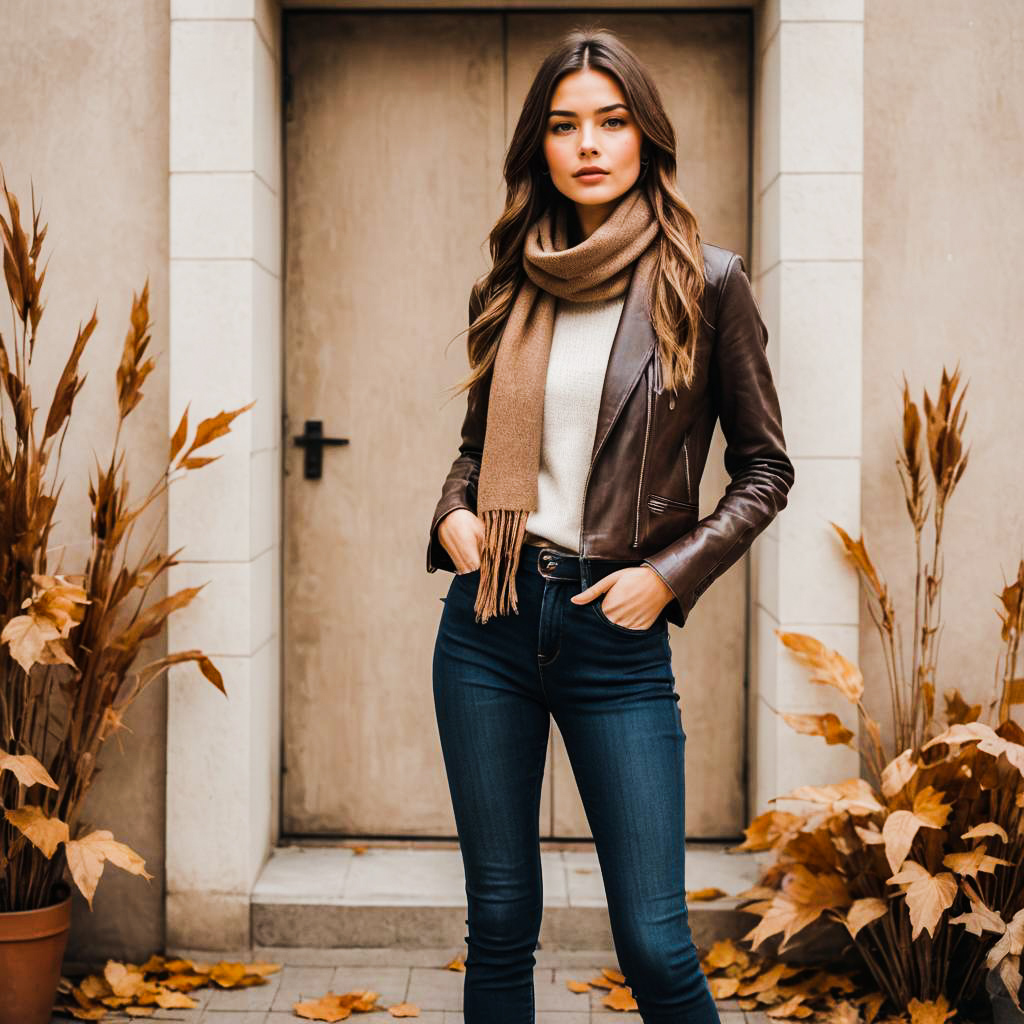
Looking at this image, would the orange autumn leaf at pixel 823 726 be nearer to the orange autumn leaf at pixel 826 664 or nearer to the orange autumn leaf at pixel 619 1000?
the orange autumn leaf at pixel 826 664

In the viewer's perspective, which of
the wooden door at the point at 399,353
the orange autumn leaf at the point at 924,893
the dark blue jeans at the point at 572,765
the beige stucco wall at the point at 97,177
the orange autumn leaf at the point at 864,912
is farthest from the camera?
the wooden door at the point at 399,353

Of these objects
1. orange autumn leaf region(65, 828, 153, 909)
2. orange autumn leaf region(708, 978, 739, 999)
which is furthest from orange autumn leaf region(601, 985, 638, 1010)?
orange autumn leaf region(65, 828, 153, 909)

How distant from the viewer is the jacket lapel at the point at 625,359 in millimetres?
1954

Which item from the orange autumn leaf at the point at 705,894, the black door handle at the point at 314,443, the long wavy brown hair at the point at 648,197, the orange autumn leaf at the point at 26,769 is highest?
the long wavy brown hair at the point at 648,197

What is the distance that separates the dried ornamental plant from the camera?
270cm

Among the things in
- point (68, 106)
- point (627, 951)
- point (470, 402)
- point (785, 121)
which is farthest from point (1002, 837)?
point (68, 106)

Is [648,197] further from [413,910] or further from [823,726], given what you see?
[413,910]

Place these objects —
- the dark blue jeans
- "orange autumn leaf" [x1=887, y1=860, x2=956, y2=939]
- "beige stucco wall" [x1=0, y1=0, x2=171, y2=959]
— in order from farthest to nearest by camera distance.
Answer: "beige stucco wall" [x1=0, y1=0, x2=171, y2=959] < "orange autumn leaf" [x1=887, y1=860, x2=956, y2=939] < the dark blue jeans

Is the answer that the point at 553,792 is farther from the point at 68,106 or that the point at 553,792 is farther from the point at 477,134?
the point at 68,106

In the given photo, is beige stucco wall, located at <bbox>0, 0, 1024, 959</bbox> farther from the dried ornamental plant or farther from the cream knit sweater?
the cream knit sweater

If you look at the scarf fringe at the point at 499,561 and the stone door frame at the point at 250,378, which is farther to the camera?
the stone door frame at the point at 250,378

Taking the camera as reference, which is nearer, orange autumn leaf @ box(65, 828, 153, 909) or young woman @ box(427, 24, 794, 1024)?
young woman @ box(427, 24, 794, 1024)

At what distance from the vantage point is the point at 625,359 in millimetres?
1970

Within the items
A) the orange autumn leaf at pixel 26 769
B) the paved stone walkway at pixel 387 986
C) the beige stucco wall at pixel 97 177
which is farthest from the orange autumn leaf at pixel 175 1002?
the beige stucco wall at pixel 97 177
